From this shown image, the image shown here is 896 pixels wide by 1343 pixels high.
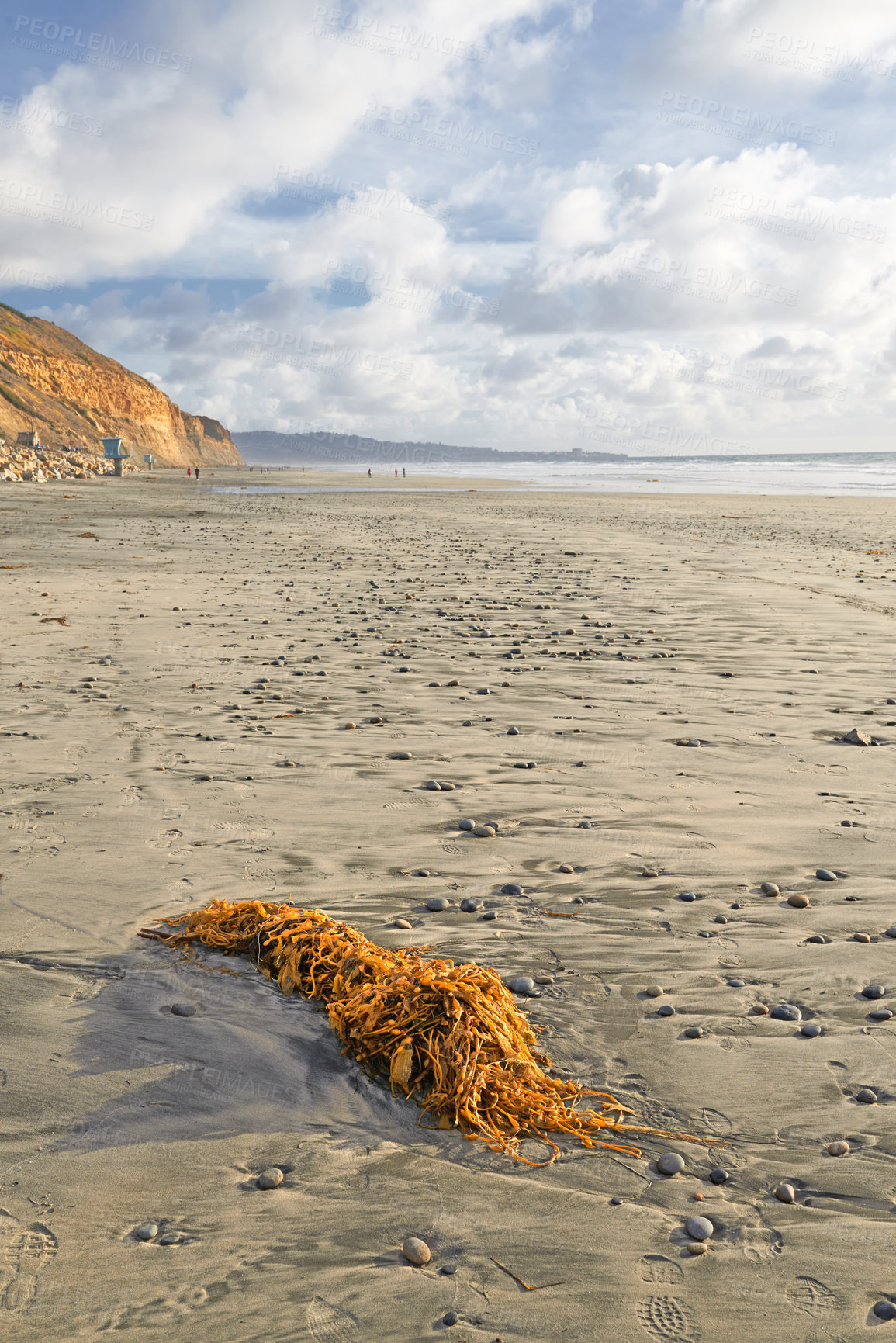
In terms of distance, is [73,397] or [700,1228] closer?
[700,1228]

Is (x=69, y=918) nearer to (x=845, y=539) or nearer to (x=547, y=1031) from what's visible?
(x=547, y=1031)

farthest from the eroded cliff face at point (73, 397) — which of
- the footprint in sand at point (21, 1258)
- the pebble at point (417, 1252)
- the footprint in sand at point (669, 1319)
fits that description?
the footprint in sand at point (669, 1319)

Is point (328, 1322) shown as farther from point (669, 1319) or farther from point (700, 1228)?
point (700, 1228)

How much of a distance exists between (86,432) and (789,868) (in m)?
97.0

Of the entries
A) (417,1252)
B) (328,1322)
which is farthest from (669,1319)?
(328,1322)

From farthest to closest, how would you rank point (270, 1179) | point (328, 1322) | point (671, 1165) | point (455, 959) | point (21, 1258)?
point (455, 959) → point (671, 1165) → point (270, 1179) → point (21, 1258) → point (328, 1322)

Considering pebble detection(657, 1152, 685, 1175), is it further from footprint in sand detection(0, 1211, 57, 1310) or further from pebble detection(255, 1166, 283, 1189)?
footprint in sand detection(0, 1211, 57, 1310)

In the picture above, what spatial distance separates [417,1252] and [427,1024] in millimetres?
970

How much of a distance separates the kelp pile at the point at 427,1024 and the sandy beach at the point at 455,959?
0.09 meters

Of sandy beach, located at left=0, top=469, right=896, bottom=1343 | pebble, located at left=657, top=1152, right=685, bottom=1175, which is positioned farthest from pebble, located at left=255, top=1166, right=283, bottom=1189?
pebble, located at left=657, top=1152, right=685, bottom=1175

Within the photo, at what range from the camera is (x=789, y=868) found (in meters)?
5.05

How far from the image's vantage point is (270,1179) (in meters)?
2.82

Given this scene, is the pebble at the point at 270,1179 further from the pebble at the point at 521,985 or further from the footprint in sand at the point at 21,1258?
the pebble at the point at 521,985

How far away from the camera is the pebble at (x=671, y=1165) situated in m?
2.91
